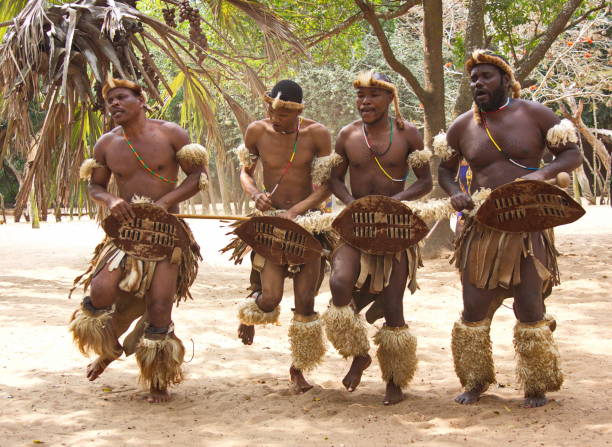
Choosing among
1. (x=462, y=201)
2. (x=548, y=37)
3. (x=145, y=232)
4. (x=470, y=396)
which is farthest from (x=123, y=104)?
(x=548, y=37)

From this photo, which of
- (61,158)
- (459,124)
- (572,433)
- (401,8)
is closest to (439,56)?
(401,8)

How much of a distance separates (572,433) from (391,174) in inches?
71.3

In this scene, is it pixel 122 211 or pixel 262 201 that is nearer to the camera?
pixel 122 211

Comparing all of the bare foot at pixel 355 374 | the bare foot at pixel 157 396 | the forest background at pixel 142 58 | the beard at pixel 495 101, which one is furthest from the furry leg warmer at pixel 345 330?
the forest background at pixel 142 58

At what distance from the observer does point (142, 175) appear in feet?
14.8

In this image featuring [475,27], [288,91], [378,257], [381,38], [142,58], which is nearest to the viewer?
[378,257]

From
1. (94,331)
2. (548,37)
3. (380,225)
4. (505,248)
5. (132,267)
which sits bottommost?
(94,331)

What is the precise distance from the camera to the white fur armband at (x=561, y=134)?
389cm

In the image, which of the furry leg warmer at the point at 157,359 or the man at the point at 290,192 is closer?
the furry leg warmer at the point at 157,359

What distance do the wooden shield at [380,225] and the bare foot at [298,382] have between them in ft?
2.96

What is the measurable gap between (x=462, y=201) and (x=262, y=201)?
4.19ft

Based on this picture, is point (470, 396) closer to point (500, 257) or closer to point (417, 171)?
point (500, 257)

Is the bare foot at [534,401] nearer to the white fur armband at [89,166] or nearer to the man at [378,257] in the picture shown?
the man at [378,257]

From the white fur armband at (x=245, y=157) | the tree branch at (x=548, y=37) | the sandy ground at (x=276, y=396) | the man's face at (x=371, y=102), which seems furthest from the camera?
the tree branch at (x=548, y=37)
